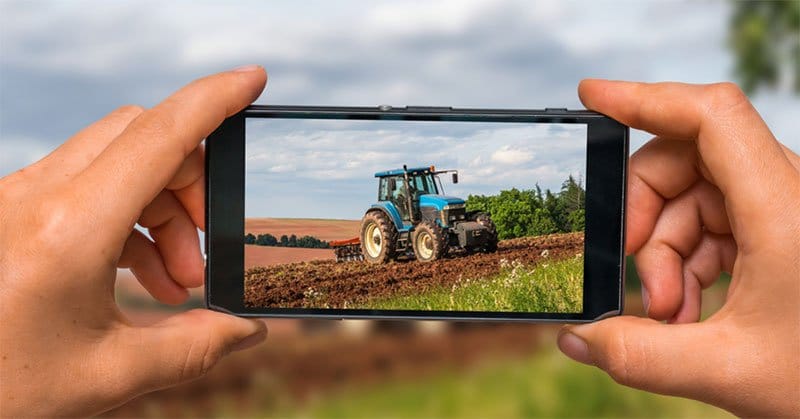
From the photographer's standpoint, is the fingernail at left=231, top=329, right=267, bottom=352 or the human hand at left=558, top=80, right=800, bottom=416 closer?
the human hand at left=558, top=80, right=800, bottom=416

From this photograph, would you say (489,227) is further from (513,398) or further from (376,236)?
(513,398)

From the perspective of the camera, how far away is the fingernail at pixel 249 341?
203 centimetres

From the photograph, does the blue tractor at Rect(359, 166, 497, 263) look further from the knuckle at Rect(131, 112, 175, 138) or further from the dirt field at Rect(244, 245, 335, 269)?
the knuckle at Rect(131, 112, 175, 138)

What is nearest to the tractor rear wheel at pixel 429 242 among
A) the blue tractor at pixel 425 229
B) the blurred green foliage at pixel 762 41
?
the blue tractor at pixel 425 229

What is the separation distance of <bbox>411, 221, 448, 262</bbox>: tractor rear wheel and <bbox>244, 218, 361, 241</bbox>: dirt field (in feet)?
0.74

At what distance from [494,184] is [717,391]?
72 centimetres

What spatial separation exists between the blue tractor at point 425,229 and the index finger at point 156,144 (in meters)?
0.43

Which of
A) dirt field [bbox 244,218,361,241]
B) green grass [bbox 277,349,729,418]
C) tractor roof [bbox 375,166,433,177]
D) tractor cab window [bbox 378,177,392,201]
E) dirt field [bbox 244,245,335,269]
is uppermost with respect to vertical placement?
tractor roof [bbox 375,166,433,177]

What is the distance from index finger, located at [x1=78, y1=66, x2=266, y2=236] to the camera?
67.3 inches

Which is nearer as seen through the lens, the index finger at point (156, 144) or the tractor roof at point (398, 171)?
the index finger at point (156, 144)

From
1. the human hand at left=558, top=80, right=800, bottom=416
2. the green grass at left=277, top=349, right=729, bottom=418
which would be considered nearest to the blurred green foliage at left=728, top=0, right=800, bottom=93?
the green grass at left=277, top=349, right=729, bottom=418

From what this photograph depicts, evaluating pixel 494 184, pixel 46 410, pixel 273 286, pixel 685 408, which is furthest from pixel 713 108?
pixel 685 408

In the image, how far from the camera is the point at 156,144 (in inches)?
69.4

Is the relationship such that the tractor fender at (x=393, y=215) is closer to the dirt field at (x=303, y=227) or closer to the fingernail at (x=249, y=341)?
the dirt field at (x=303, y=227)
